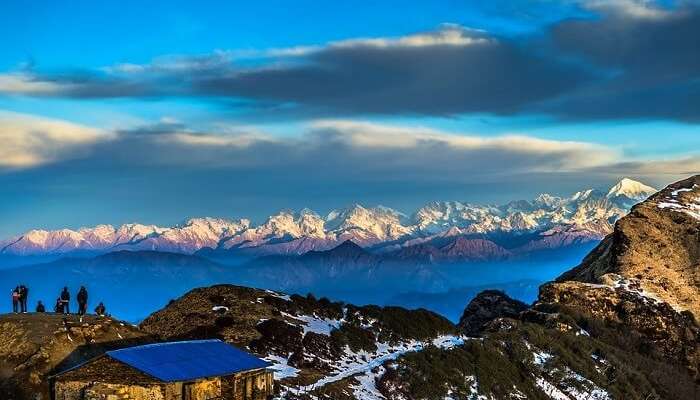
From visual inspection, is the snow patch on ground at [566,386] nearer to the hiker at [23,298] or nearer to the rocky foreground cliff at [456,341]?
A: the rocky foreground cliff at [456,341]

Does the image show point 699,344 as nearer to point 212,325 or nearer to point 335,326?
→ point 335,326

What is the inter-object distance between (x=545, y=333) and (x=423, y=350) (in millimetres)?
33190

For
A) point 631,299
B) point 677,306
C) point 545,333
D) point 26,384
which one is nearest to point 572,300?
point 631,299

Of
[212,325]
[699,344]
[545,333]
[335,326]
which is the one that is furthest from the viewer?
[699,344]

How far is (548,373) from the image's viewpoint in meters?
100

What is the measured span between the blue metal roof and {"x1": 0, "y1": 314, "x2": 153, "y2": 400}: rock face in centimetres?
847

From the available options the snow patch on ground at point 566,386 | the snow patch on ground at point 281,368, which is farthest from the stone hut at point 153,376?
the snow patch on ground at point 566,386

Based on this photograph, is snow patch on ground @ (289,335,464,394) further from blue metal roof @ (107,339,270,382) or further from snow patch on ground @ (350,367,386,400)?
blue metal roof @ (107,339,270,382)

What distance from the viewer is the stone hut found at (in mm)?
55750

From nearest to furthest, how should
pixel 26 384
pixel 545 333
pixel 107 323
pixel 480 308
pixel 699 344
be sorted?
1. pixel 26 384
2. pixel 107 323
3. pixel 545 333
4. pixel 699 344
5. pixel 480 308

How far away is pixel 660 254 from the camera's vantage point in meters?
168

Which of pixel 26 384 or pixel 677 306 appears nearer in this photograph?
pixel 26 384

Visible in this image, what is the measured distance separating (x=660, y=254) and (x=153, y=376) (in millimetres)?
133749

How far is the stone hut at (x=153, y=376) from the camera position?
55.8 meters
